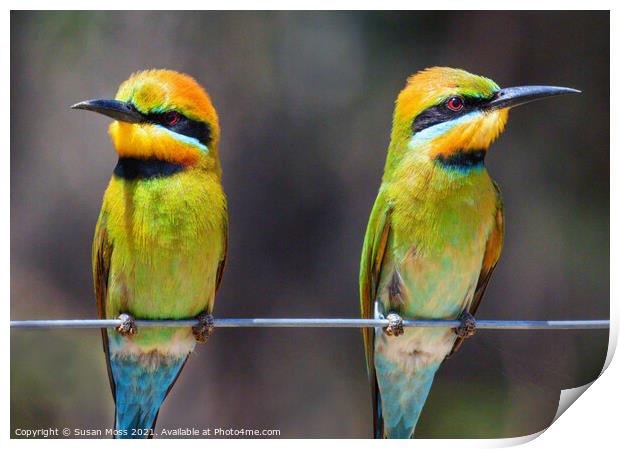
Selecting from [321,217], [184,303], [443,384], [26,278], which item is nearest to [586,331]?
[443,384]

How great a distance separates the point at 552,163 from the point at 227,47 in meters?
0.95

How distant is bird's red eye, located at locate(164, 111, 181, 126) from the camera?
2.72m

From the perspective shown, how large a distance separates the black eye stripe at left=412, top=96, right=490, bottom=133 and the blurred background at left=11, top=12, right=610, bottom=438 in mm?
99

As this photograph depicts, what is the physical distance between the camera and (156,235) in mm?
2762

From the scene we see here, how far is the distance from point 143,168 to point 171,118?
16 centimetres

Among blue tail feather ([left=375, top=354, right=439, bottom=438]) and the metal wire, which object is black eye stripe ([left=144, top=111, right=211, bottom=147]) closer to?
the metal wire

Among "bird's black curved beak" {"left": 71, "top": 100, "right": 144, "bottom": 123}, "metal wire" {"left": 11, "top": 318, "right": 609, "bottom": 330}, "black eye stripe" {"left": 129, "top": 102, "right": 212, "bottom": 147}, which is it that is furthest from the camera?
"black eye stripe" {"left": 129, "top": 102, "right": 212, "bottom": 147}

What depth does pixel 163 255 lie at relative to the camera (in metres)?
2.77

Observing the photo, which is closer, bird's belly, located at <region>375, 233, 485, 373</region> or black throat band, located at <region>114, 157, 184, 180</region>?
black throat band, located at <region>114, 157, 184, 180</region>

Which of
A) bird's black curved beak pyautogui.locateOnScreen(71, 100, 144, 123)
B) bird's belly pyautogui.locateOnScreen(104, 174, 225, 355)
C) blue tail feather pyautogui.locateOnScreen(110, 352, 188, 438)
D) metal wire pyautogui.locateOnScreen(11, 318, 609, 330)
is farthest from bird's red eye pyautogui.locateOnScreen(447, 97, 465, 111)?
blue tail feather pyautogui.locateOnScreen(110, 352, 188, 438)

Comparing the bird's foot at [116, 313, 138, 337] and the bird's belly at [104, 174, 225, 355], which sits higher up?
the bird's belly at [104, 174, 225, 355]

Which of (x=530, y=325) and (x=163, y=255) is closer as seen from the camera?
(x=530, y=325)

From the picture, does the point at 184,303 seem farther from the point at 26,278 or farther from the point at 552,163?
the point at 552,163

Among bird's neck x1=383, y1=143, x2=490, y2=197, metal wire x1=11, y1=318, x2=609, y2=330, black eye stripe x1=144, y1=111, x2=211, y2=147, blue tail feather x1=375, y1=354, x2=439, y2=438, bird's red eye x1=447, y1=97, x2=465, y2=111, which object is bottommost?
blue tail feather x1=375, y1=354, x2=439, y2=438
